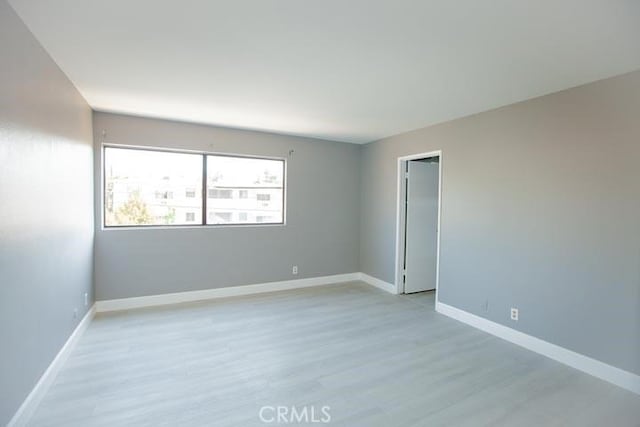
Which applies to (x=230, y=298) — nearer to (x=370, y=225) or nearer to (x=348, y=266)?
(x=348, y=266)

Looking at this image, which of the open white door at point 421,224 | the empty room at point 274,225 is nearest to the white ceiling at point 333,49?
the empty room at point 274,225

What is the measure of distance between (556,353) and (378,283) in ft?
8.48

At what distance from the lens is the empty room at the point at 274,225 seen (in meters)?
1.85

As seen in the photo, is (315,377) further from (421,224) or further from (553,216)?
(421,224)

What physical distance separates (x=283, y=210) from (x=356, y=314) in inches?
77.5

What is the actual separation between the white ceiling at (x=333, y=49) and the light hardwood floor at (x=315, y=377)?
7.89 feet

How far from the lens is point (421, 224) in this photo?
480cm

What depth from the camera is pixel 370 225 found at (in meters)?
5.30

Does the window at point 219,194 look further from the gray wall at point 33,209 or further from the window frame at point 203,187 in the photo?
the gray wall at point 33,209

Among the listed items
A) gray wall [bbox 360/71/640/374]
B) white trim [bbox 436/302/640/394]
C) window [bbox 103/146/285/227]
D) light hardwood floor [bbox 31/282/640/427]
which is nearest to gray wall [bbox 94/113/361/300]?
window [bbox 103/146/285/227]

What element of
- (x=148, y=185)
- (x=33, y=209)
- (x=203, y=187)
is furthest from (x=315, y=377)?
(x=148, y=185)

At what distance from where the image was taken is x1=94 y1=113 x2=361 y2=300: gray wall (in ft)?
12.6

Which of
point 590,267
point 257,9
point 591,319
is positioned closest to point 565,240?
point 590,267

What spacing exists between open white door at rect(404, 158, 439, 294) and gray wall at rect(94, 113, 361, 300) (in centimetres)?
106
